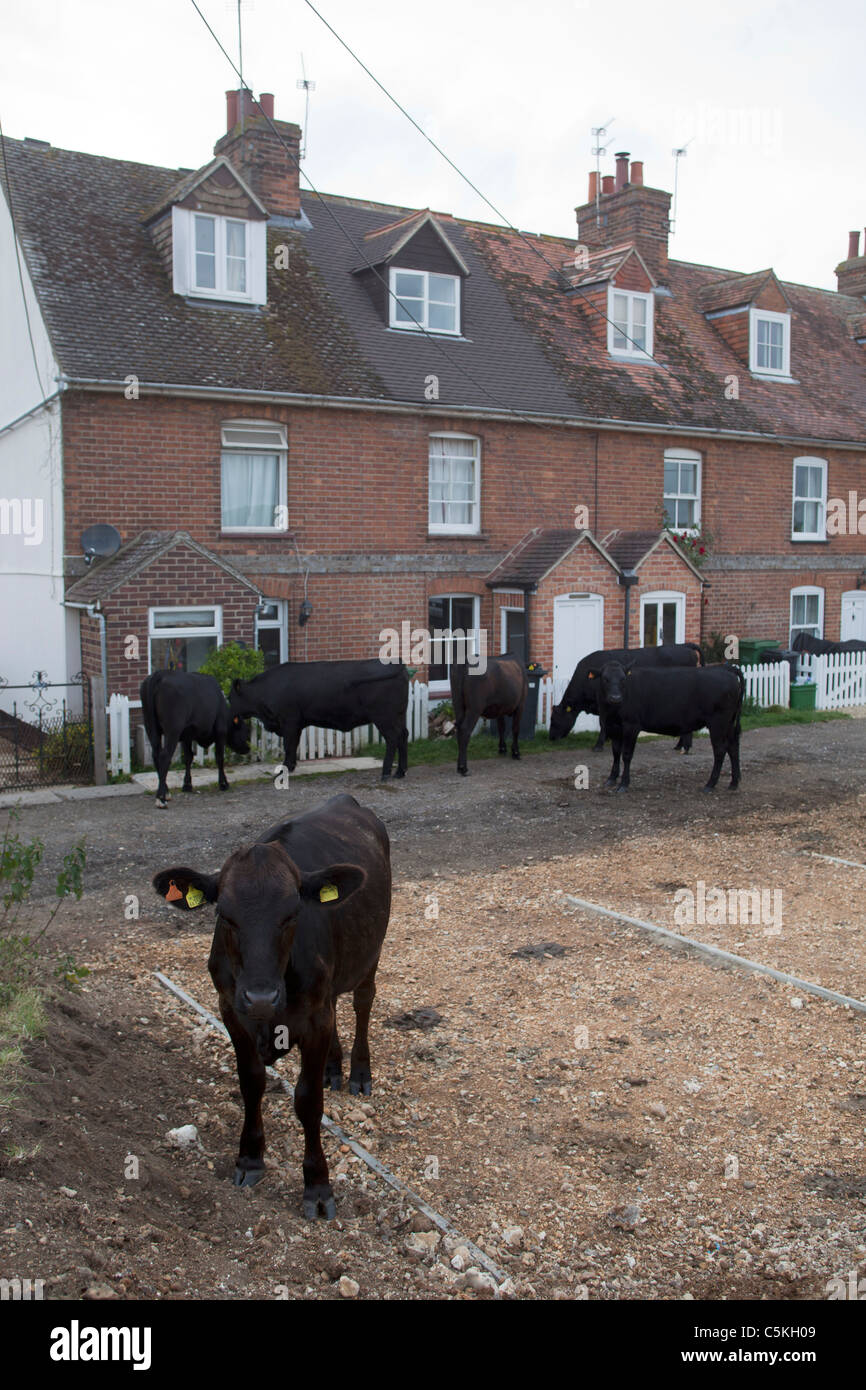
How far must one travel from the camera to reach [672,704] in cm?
1535

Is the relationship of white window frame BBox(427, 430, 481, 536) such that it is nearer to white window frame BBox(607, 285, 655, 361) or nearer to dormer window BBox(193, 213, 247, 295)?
dormer window BBox(193, 213, 247, 295)

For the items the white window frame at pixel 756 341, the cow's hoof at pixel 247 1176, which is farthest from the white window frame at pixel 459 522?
the cow's hoof at pixel 247 1176

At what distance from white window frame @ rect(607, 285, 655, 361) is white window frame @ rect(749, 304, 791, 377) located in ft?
10.6

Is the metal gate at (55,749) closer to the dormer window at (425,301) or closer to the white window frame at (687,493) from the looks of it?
the dormer window at (425,301)

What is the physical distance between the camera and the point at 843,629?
2695 centimetres

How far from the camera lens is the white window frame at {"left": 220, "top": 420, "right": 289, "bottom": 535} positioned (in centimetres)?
1772

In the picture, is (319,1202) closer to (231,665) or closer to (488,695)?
(231,665)

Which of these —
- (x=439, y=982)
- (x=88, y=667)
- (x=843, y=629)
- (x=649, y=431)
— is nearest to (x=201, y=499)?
(x=88, y=667)

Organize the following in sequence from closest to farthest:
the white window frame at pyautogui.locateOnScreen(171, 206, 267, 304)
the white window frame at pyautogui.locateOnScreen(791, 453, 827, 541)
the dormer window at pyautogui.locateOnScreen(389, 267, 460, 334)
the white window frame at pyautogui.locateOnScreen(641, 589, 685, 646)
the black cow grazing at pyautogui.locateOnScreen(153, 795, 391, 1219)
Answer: the black cow grazing at pyautogui.locateOnScreen(153, 795, 391, 1219) → the white window frame at pyautogui.locateOnScreen(171, 206, 267, 304) → the dormer window at pyautogui.locateOnScreen(389, 267, 460, 334) → the white window frame at pyautogui.locateOnScreen(641, 589, 685, 646) → the white window frame at pyautogui.locateOnScreen(791, 453, 827, 541)

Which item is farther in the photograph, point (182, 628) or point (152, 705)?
point (182, 628)

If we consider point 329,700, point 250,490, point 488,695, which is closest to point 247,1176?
point 329,700

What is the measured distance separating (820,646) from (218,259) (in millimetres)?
15539

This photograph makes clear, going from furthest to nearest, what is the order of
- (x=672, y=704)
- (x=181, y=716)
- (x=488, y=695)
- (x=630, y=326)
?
(x=630, y=326) → (x=488, y=695) → (x=672, y=704) → (x=181, y=716)

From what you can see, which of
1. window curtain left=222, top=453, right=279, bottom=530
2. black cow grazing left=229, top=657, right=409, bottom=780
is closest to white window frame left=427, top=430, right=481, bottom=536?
window curtain left=222, top=453, right=279, bottom=530
